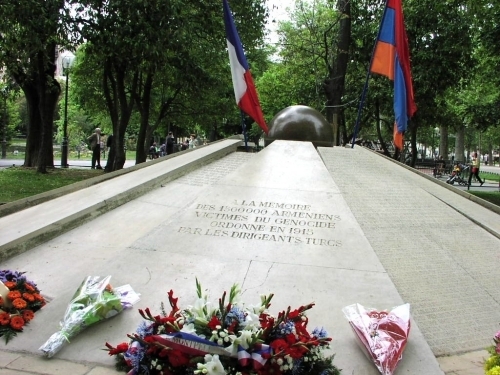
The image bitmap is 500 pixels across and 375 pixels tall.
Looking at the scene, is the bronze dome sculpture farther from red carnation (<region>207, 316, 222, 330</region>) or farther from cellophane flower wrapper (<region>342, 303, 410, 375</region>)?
red carnation (<region>207, 316, 222, 330</region>)

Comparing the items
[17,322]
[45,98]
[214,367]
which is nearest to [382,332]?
[214,367]

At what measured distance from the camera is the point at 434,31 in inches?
609

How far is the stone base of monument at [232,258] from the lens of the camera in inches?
131

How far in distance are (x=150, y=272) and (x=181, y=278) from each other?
0.29 meters

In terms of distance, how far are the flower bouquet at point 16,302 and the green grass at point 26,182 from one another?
6.88 m

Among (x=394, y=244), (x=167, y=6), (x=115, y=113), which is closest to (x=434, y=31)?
(x=167, y=6)

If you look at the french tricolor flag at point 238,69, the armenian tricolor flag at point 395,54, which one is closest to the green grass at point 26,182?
the french tricolor flag at point 238,69

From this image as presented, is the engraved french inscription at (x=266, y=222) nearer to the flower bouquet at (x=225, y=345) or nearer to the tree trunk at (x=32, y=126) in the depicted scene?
the flower bouquet at (x=225, y=345)

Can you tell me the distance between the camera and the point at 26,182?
41.8 ft

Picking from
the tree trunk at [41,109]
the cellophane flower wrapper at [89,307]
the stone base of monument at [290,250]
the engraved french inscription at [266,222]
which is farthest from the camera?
the tree trunk at [41,109]

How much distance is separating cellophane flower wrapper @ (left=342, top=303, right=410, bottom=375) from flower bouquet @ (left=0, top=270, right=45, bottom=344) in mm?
2274

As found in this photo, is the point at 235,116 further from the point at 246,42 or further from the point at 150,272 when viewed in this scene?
the point at 150,272

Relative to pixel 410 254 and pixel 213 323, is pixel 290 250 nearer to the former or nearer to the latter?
pixel 410 254

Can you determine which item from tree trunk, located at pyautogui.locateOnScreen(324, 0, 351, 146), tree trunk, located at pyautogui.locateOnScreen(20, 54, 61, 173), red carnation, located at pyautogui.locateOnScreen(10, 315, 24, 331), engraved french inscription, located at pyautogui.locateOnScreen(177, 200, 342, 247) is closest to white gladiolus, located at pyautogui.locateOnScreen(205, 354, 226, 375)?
red carnation, located at pyautogui.locateOnScreen(10, 315, 24, 331)
